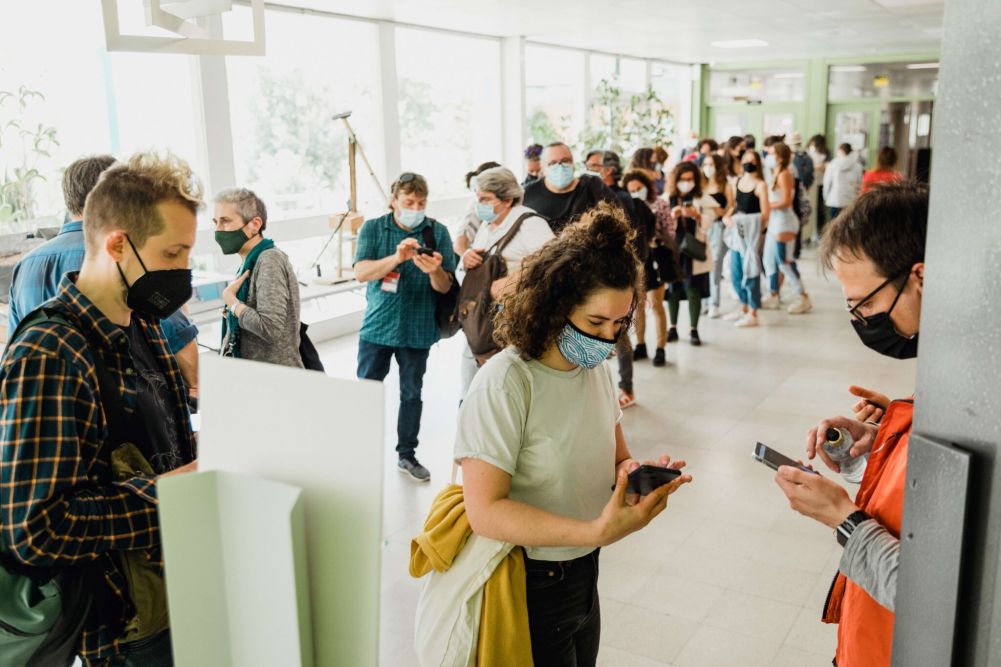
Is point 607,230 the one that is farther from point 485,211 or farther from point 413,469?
point 413,469

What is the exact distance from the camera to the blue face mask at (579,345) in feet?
5.96

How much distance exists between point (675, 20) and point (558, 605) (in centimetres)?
948

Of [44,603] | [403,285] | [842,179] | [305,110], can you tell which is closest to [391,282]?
[403,285]

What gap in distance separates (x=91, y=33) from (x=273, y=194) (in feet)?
7.13

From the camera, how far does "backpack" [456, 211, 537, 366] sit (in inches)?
160

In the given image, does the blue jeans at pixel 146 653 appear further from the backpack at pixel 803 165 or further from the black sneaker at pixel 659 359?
the backpack at pixel 803 165

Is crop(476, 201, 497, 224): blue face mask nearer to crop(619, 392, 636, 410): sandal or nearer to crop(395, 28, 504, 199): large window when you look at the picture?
crop(619, 392, 636, 410): sandal

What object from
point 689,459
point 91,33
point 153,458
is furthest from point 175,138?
point 153,458

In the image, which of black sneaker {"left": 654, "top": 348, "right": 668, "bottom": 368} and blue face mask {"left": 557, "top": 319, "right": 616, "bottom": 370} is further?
black sneaker {"left": 654, "top": 348, "right": 668, "bottom": 368}

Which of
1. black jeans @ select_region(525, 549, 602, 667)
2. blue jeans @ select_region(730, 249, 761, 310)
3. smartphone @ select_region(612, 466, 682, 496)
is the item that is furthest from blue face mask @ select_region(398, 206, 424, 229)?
blue jeans @ select_region(730, 249, 761, 310)

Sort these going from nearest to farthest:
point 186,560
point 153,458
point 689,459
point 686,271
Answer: point 186,560 < point 153,458 < point 689,459 < point 686,271

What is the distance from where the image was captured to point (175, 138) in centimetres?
702

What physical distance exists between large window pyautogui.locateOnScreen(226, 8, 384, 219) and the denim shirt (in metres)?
4.65

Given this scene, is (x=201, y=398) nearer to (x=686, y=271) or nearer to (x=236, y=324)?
(x=236, y=324)
